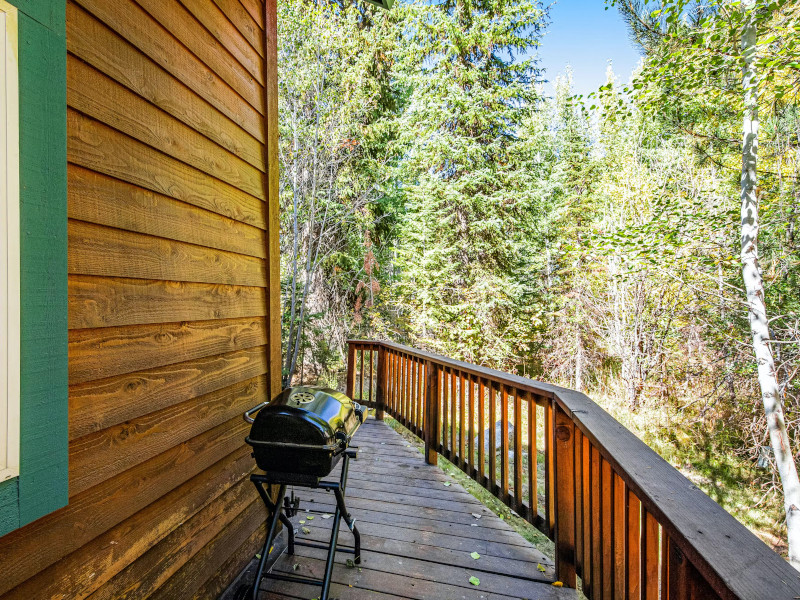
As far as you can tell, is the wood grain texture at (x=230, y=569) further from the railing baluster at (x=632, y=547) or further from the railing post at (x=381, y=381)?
the railing post at (x=381, y=381)

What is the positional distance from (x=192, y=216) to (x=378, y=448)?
3.05 metres

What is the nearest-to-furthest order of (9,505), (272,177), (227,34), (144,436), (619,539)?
1. (9,505)
2. (144,436)
3. (619,539)
4. (227,34)
5. (272,177)

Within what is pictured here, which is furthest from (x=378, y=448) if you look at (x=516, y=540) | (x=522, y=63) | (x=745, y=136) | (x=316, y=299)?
(x=522, y=63)

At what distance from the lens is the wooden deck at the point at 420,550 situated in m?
1.98

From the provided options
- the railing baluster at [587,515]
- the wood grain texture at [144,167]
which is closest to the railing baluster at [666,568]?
the railing baluster at [587,515]

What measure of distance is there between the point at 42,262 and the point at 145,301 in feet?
1.37

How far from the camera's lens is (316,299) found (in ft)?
28.3

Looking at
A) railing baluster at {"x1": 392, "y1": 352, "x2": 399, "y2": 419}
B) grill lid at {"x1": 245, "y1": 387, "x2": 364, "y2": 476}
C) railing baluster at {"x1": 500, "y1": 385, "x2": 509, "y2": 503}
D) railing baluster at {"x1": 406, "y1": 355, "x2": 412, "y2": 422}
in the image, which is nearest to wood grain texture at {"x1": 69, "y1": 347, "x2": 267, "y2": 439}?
grill lid at {"x1": 245, "y1": 387, "x2": 364, "y2": 476}

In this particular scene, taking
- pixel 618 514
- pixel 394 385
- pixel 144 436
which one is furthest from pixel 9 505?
pixel 394 385

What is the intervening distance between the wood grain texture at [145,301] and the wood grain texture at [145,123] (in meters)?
0.47

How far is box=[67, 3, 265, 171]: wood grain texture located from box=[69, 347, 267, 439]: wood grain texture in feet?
2.99

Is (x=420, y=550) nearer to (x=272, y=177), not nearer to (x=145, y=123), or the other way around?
(x=272, y=177)

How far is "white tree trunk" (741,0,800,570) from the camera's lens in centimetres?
452

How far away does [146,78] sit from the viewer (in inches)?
54.8
